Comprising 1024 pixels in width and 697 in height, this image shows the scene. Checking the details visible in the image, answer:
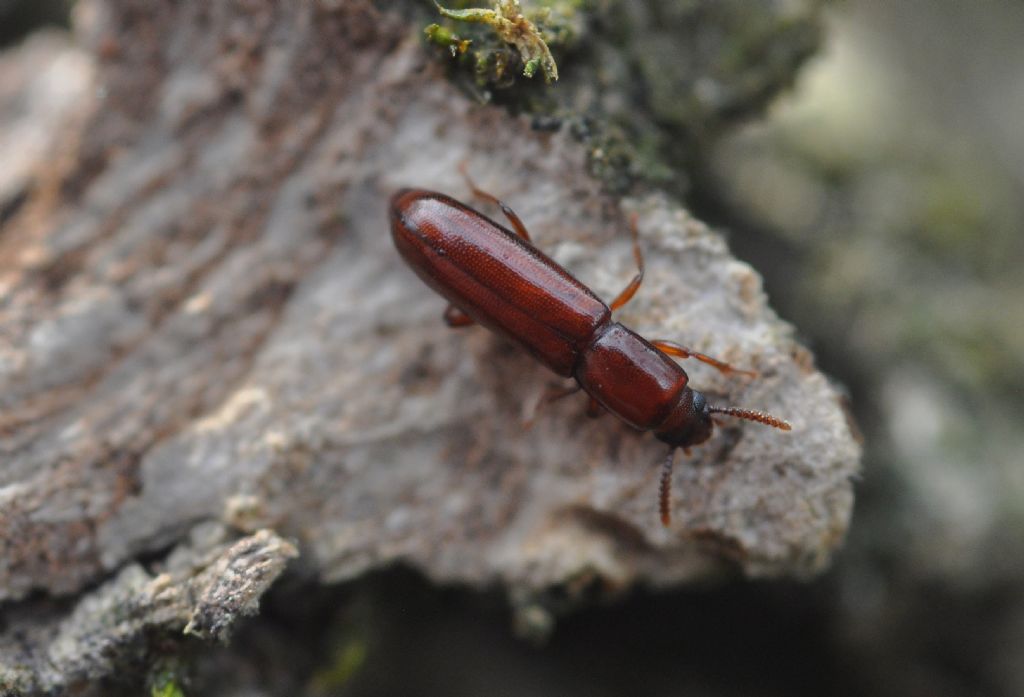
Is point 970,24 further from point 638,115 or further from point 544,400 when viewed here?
point 544,400

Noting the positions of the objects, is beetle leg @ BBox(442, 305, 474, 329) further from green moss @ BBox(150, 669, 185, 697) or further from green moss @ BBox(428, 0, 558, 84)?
green moss @ BBox(150, 669, 185, 697)

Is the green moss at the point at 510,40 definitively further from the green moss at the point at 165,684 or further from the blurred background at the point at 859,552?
the green moss at the point at 165,684

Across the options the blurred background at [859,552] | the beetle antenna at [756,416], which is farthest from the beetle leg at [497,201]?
the blurred background at [859,552]

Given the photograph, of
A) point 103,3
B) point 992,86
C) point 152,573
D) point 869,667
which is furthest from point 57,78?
point 992,86

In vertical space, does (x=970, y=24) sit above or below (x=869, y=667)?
above

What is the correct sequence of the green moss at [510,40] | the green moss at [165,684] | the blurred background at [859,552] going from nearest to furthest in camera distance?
the green moss at [165,684]
the green moss at [510,40]
the blurred background at [859,552]

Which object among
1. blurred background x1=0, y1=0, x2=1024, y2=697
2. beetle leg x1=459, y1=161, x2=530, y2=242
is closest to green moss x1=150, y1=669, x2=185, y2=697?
blurred background x1=0, y1=0, x2=1024, y2=697
